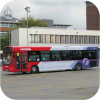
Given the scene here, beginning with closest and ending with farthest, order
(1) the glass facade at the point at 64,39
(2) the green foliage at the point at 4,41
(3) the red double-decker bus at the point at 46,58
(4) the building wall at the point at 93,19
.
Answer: (3) the red double-decker bus at the point at 46,58, (1) the glass facade at the point at 64,39, (2) the green foliage at the point at 4,41, (4) the building wall at the point at 93,19

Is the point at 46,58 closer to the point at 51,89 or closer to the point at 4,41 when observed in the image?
the point at 51,89

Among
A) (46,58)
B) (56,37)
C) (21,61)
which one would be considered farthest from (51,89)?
(56,37)

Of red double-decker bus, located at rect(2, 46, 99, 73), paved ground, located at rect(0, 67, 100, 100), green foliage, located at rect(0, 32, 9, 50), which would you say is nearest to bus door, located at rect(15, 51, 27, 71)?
red double-decker bus, located at rect(2, 46, 99, 73)

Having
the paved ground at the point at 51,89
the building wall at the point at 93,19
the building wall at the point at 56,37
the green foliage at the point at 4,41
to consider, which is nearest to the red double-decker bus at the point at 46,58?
the paved ground at the point at 51,89

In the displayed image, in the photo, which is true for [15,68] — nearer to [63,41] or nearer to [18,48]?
[18,48]

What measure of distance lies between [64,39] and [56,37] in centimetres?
250

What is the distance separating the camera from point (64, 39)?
64.5 m

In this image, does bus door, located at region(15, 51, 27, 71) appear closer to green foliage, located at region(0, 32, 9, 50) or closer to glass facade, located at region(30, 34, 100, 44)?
glass facade, located at region(30, 34, 100, 44)

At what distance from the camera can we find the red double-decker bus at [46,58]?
75.9 ft

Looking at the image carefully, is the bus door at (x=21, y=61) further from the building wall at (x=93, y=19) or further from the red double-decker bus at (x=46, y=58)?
the building wall at (x=93, y=19)

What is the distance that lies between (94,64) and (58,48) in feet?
16.5

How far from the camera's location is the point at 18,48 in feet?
76.9

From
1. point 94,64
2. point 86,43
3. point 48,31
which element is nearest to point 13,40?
point 48,31

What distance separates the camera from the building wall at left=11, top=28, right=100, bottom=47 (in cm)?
5941
